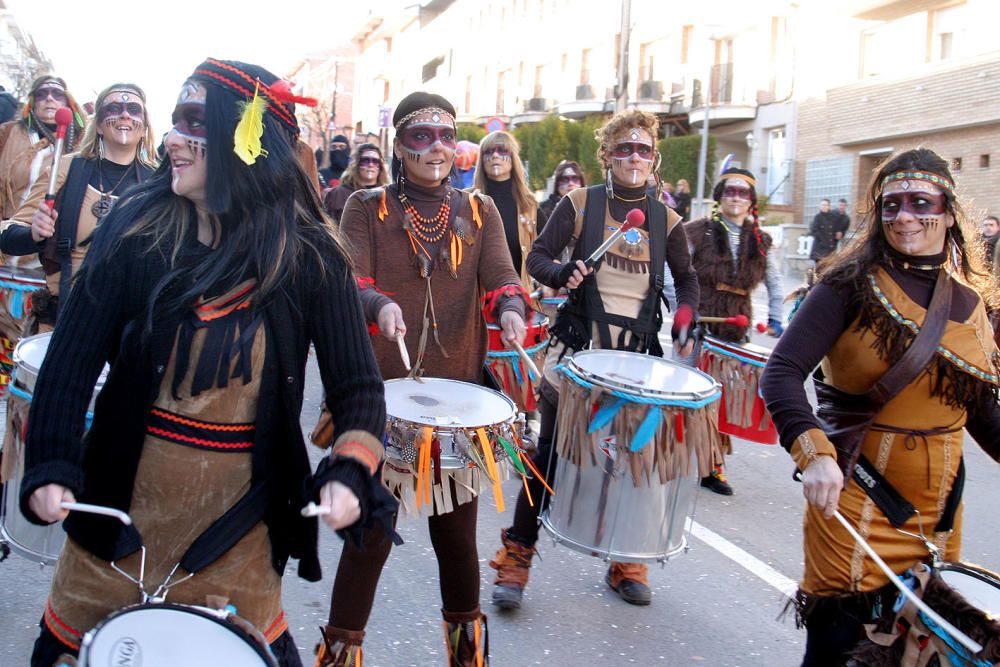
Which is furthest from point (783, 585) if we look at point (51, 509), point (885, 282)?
point (51, 509)

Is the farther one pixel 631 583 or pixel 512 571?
pixel 631 583

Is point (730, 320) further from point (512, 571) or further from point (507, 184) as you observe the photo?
point (507, 184)

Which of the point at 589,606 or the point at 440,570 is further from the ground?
the point at 440,570

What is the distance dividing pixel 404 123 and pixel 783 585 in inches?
104

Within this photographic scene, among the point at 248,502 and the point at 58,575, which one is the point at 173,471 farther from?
the point at 58,575

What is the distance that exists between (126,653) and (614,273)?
296 centimetres

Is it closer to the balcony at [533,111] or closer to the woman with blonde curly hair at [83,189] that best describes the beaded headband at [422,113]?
the woman with blonde curly hair at [83,189]

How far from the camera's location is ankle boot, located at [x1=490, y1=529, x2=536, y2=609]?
400 cm

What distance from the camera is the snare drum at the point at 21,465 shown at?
2.78 metres

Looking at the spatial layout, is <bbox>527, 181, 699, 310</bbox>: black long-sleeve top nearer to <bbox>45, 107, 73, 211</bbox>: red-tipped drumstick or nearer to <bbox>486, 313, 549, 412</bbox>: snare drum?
<bbox>486, 313, 549, 412</bbox>: snare drum

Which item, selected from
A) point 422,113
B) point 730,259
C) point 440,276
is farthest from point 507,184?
point 440,276

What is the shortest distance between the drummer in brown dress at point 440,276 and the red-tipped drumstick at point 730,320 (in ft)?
7.64

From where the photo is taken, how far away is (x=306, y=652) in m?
3.63

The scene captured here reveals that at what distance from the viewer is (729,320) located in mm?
5379
